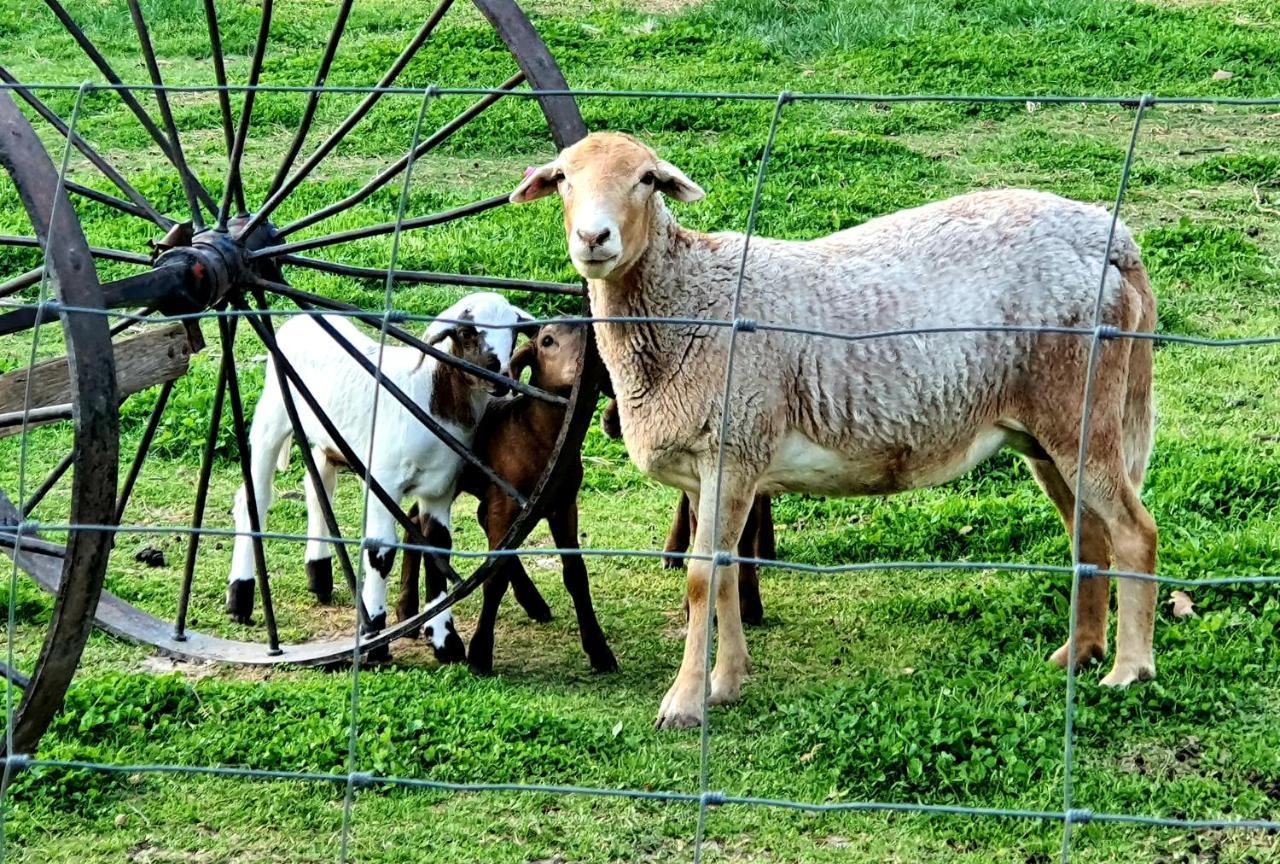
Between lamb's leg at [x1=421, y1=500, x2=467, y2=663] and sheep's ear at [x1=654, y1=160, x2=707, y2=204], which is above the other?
sheep's ear at [x1=654, y1=160, x2=707, y2=204]

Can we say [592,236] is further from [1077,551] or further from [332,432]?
[1077,551]

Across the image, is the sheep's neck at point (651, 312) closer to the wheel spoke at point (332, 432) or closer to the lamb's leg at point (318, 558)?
the wheel spoke at point (332, 432)

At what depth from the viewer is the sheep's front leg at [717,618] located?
5777 millimetres

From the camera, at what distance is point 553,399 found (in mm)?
6262

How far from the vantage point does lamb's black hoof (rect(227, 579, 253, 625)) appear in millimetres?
6945

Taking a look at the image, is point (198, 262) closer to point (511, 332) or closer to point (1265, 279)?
point (511, 332)

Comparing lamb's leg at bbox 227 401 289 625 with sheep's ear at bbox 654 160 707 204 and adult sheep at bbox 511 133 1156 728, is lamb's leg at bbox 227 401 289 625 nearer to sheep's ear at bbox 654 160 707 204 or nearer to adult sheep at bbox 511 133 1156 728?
adult sheep at bbox 511 133 1156 728

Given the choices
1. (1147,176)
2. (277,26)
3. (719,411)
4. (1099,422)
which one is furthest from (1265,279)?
(277,26)

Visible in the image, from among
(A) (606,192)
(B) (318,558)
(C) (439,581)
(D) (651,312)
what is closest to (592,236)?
(A) (606,192)

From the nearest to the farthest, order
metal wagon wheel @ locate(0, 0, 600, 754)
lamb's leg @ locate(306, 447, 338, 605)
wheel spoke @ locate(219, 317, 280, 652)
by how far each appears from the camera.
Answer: metal wagon wheel @ locate(0, 0, 600, 754), wheel spoke @ locate(219, 317, 280, 652), lamb's leg @ locate(306, 447, 338, 605)

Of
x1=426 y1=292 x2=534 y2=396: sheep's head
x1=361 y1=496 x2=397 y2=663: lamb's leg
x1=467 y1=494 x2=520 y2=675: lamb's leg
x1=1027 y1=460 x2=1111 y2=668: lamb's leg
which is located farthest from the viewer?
x1=361 y1=496 x2=397 y2=663: lamb's leg

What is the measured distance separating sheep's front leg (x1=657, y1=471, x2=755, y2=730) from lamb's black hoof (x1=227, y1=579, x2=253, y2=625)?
1911mm

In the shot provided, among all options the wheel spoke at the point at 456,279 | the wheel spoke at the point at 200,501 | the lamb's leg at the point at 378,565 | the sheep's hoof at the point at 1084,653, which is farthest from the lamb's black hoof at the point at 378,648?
the sheep's hoof at the point at 1084,653

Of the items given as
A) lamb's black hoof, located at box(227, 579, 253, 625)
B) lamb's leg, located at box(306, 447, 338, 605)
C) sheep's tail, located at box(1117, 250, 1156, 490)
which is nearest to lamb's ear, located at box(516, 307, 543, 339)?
lamb's leg, located at box(306, 447, 338, 605)
